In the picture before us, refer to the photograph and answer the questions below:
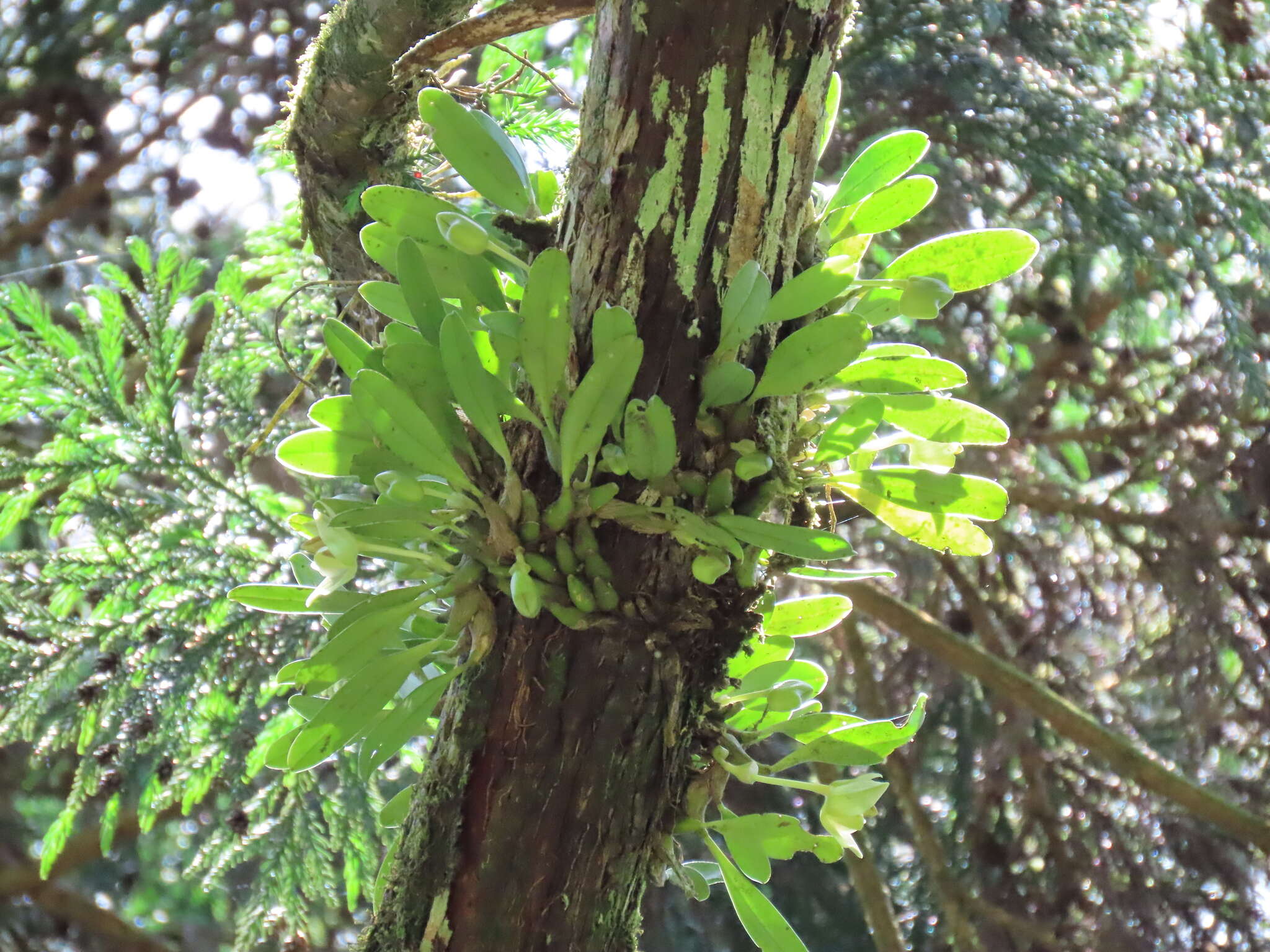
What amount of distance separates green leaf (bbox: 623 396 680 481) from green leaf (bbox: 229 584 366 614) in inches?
12.1

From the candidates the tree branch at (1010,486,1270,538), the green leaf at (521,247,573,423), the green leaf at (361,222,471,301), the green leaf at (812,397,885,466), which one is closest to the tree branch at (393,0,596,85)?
the green leaf at (361,222,471,301)

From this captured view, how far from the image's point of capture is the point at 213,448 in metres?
2.96

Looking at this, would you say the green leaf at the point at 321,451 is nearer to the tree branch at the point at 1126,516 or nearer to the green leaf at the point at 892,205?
the green leaf at the point at 892,205

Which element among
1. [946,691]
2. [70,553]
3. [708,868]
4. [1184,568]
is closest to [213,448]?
[70,553]

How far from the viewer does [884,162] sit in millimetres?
799

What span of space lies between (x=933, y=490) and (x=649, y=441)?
27 centimetres

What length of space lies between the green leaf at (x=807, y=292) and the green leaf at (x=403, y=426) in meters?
0.26

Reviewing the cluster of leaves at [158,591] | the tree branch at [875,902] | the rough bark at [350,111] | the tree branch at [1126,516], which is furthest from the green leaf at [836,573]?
the tree branch at [1126,516]

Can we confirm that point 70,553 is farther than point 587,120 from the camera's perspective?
Yes

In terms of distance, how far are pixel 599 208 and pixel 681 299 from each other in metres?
0.10

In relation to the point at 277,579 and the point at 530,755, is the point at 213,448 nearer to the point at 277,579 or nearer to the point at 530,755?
the point at 277,579

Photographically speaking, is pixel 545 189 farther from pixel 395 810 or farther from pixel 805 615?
pixel 395 810

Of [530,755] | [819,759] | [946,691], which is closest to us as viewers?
[530,755]

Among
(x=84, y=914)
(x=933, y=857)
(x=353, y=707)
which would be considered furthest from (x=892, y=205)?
(x=84, y=914)
